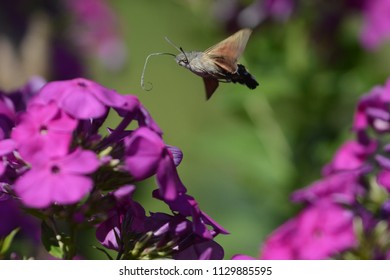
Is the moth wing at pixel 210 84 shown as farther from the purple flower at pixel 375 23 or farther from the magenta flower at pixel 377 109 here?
the purple flower at pixel 375 23

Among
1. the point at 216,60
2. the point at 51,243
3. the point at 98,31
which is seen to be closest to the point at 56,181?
the point at 51,243

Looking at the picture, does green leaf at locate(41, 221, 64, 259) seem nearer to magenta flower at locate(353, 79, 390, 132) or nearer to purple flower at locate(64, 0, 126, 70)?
magenta flower at locate(353, 79, 390, 132)

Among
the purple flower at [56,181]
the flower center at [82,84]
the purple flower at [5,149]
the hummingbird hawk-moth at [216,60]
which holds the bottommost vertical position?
the purple flower at [56,181]

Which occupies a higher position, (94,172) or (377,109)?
(377,109)

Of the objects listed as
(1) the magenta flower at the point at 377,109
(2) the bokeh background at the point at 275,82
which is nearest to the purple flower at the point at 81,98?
(1) the magenta flower at the point at 377,109

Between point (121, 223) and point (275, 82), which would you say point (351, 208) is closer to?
point (121, 223)

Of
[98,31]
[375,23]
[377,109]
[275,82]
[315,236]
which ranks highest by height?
[98,31]

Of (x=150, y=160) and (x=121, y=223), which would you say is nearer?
(x=150, y=160)
